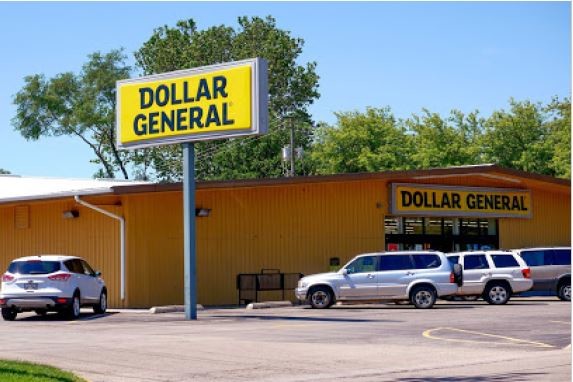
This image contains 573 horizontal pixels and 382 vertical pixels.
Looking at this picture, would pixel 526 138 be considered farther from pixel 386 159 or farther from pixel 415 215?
pixel 415 215

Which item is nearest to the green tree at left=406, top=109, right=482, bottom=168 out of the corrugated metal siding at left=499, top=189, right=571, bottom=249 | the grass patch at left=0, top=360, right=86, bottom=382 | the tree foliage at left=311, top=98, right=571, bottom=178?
the tree foliage at left=311, top=98, right=571, bottom=178

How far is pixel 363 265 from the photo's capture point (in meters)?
32.6

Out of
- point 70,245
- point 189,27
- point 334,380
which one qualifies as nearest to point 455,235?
point 70,245

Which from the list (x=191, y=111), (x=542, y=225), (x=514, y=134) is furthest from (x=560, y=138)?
(x=191, y=111)

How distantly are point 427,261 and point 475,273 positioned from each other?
9.41 ft

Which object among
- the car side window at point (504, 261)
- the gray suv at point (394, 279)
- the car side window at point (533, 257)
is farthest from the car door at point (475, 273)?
the car side window at point (533, 257)

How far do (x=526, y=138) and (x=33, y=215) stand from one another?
48.3 metres

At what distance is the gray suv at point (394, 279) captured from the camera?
1270 inches

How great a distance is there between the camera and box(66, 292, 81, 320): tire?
28453 millimetres

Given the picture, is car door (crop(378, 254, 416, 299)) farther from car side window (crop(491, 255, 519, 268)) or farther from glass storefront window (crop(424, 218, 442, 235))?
glass storefront window (crop(424, 218, 442, 235))

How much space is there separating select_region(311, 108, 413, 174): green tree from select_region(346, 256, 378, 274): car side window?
4550cm

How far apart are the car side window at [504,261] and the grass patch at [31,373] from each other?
21.1 meters

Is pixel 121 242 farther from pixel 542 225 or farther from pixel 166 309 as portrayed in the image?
pixel 542 225

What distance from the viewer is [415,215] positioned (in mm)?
40781
